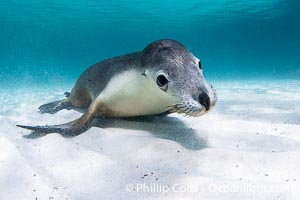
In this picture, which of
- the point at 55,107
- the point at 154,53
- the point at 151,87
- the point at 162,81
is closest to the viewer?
the point at 162,81

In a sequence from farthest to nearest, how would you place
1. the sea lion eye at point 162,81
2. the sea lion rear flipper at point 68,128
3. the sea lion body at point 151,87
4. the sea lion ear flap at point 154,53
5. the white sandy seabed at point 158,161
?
the sea lion rear flipper at point 68,128
the sea lion ear flap at point 154,53
the sea lion eye at point 162,81
the sea lion body at point 151,87
the white sandy seabed at point 158,161

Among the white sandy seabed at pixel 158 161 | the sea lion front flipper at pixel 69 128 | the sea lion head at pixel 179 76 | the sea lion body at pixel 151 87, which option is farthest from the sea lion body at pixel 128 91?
the sea lion front flipper at pixel 69 128

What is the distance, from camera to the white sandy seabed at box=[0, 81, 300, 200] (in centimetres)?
188

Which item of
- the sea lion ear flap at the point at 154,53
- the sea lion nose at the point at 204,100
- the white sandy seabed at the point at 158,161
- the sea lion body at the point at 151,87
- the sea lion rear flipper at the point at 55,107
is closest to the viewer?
the white sandy seabed at the point at 158,161

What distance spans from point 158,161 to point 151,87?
944mm

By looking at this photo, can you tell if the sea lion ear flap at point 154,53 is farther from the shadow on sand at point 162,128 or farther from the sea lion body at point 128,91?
the shadow on sand at point 162,128

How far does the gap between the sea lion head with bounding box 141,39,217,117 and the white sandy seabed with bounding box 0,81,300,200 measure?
17.8 inches

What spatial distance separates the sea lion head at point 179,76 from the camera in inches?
97.3

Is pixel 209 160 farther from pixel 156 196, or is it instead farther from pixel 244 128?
pixel 244 128

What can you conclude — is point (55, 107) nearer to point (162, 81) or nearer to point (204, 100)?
point (162, 81)

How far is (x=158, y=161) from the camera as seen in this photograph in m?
2.43

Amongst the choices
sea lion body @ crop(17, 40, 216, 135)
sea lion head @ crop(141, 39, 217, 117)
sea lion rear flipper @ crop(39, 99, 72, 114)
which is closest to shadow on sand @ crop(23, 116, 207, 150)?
sea lion body @ crop(17, 40, 216, 135)

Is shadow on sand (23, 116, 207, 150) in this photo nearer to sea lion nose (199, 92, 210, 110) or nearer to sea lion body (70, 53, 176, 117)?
sea lion body (70, 53, 176, 117)

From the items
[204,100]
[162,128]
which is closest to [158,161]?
[204,100]
